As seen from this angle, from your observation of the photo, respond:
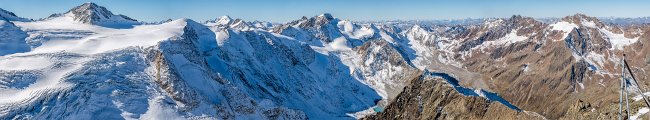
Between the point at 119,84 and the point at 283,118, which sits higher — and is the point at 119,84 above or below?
above

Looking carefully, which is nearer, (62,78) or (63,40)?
(62,78)

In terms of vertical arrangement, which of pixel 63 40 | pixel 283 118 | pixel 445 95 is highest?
pixel 63 40

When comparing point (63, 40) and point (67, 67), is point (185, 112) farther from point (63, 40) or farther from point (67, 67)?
point (63, 40)

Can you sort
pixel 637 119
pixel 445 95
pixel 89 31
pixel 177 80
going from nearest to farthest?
pixel 637 119
pixel 445 95
pixel 177 80
pixel 89 31

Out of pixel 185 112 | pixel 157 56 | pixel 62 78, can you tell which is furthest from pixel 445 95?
pixel 62 78

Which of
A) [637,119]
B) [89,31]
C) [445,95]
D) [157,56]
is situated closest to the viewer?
[637,119]

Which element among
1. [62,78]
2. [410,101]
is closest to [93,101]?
[62,78]

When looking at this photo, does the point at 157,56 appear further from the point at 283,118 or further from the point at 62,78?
the point at 283,118
